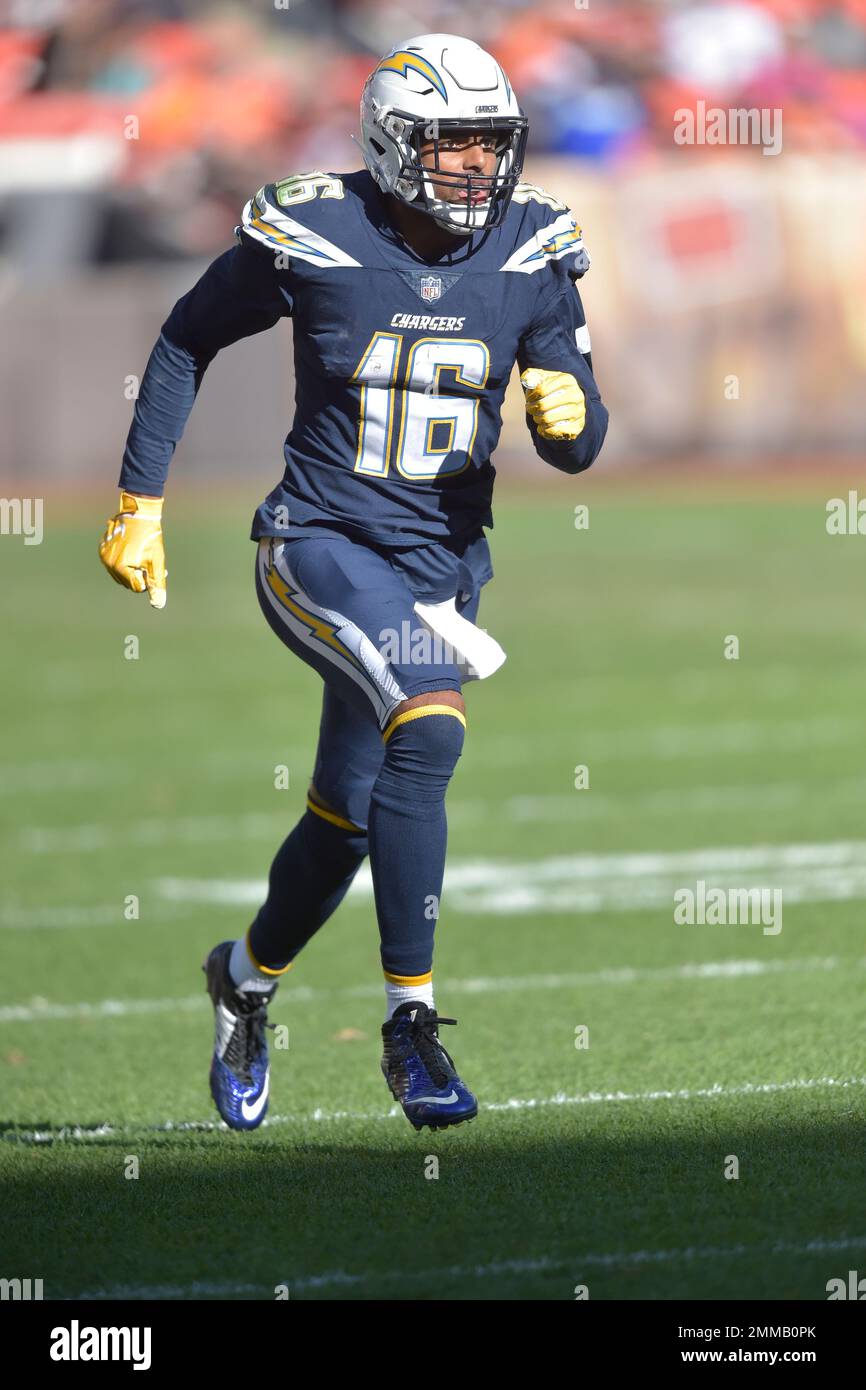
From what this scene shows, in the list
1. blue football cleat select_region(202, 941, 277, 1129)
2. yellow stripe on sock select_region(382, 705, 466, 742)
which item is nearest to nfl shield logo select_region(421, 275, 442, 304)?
yellow stripe on sock select_region(382, 705, 466, 742)

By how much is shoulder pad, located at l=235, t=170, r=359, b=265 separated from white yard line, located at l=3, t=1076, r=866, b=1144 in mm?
1857

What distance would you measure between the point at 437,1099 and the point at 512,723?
7.07 meters

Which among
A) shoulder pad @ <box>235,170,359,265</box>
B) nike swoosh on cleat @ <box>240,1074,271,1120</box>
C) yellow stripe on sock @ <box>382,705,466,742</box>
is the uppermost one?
shoulder pad @ <box>235,170,359,265</box>

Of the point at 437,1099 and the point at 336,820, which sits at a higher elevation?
the point at 336,820

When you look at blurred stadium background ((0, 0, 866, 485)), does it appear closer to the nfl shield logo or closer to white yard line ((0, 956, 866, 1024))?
white yard line ((0, 956, 866, 1024))

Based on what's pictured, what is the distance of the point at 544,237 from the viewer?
4.43 metres

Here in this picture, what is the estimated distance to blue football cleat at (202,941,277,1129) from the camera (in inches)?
181

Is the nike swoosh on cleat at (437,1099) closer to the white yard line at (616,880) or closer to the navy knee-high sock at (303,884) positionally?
the navy knee-high sock at (303,884)

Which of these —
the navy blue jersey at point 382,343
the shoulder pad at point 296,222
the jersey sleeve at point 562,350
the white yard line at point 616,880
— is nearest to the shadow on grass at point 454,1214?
the navy blue jersey at point 382,343

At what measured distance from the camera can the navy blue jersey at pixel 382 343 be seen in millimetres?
4293

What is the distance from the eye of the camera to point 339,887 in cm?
468
